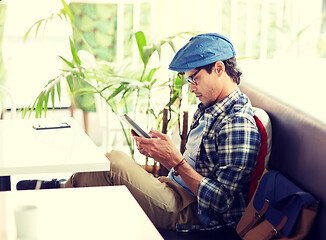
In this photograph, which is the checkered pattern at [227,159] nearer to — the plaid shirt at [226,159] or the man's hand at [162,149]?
the plaid shirt at [226,159]

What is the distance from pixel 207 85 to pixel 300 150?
0.51 meters

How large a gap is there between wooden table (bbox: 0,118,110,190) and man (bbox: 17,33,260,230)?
7.9 inches

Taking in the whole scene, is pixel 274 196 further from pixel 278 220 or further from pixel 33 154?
pixel 33 154

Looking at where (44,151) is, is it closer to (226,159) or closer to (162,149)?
(162,149)

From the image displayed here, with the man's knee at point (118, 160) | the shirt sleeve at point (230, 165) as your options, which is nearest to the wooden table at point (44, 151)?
the man's knee at point (118, 160)

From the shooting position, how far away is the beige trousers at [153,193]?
7.09 ft

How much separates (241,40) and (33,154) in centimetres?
407

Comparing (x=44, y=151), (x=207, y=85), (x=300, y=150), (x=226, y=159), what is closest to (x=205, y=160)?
(x=226, y=159)

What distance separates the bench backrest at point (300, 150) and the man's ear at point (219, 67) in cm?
26

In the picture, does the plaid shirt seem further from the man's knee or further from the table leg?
the table leg

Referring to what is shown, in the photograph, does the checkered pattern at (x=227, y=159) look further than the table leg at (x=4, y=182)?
No

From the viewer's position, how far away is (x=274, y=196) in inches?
75.7

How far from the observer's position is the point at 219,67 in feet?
7.32

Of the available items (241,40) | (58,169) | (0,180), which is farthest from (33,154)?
(241,40)
